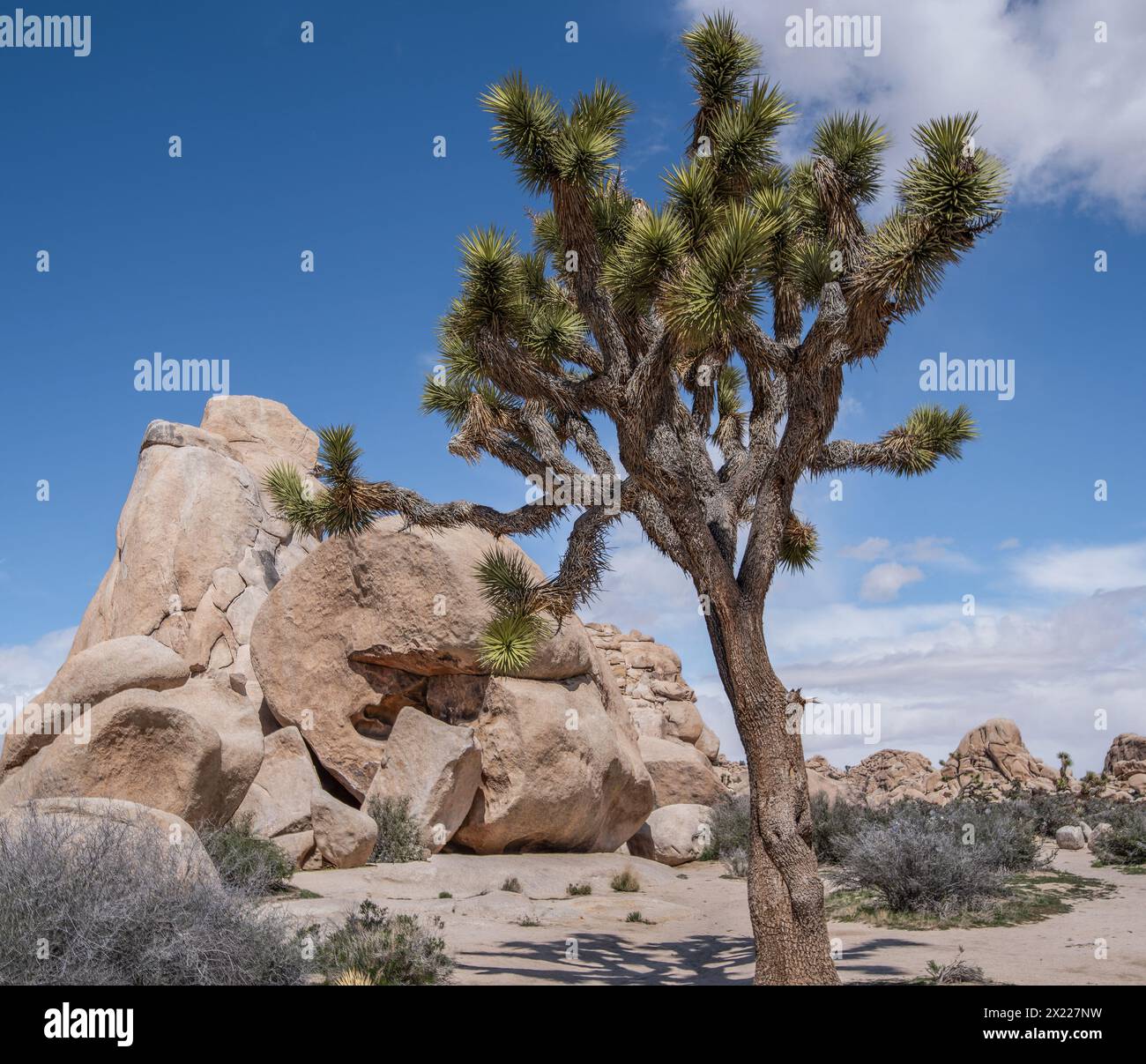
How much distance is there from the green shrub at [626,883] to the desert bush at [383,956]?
7.30 metres

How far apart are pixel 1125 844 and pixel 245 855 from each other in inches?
535

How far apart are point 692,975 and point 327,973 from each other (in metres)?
3.50

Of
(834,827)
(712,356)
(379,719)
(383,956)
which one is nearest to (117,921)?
(383,956)

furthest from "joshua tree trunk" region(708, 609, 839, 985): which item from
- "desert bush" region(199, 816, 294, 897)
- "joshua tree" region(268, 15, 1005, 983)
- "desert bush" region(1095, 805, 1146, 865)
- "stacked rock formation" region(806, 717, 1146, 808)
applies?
"stacked rock formation" region(806, 717, 1146, 808)

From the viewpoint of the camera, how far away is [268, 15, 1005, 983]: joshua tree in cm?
767

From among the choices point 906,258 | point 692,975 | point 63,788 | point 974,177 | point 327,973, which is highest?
point 974,177

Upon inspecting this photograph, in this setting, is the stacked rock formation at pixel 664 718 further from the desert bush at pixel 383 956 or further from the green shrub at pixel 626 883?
the desert bush at pixel 383 956

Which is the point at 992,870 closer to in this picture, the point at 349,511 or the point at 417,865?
the point at 417,865

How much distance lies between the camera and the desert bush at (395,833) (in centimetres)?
1441

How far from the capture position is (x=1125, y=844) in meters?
15.7

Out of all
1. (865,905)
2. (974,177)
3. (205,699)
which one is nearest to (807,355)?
(974,177)

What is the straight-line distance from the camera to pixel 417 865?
13.9m

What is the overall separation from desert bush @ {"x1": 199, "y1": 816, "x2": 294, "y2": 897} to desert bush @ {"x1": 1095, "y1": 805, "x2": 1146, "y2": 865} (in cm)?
1284
